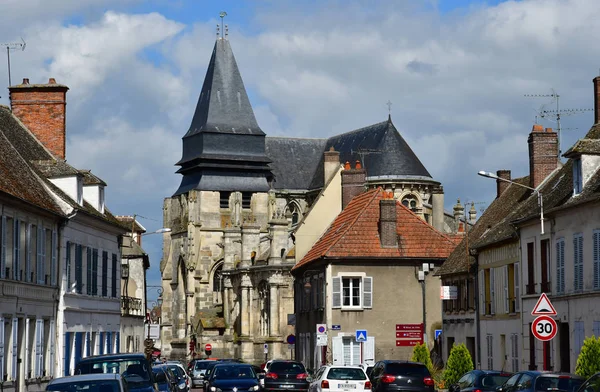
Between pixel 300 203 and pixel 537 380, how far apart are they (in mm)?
91398

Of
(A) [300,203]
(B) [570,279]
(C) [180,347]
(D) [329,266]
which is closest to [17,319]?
(B) [570,279]

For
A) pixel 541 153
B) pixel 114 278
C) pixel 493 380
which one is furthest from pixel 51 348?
pixel 541 153

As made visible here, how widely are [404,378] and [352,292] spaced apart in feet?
59.1

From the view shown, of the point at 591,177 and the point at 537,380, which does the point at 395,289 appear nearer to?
the point at 591,177

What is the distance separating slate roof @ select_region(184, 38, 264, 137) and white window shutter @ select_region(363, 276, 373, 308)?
203ft

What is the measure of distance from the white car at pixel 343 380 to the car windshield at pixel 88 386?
12930mm

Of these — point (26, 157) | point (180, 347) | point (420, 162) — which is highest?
point (420, 162)

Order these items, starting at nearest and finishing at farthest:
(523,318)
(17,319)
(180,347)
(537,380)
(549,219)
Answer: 1. (537,380)
2. (17,319)
3. (549,219)
4. (523,318)
5. (180,347)

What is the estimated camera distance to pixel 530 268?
35969 mm

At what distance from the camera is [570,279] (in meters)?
32.0

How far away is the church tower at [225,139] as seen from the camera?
355ft

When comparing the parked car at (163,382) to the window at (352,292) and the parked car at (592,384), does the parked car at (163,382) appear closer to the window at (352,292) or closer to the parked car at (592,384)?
the parked car at (592,384)

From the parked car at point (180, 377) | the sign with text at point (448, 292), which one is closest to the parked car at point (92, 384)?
the parked car at point (180, 377)

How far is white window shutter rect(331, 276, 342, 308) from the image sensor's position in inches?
1886
